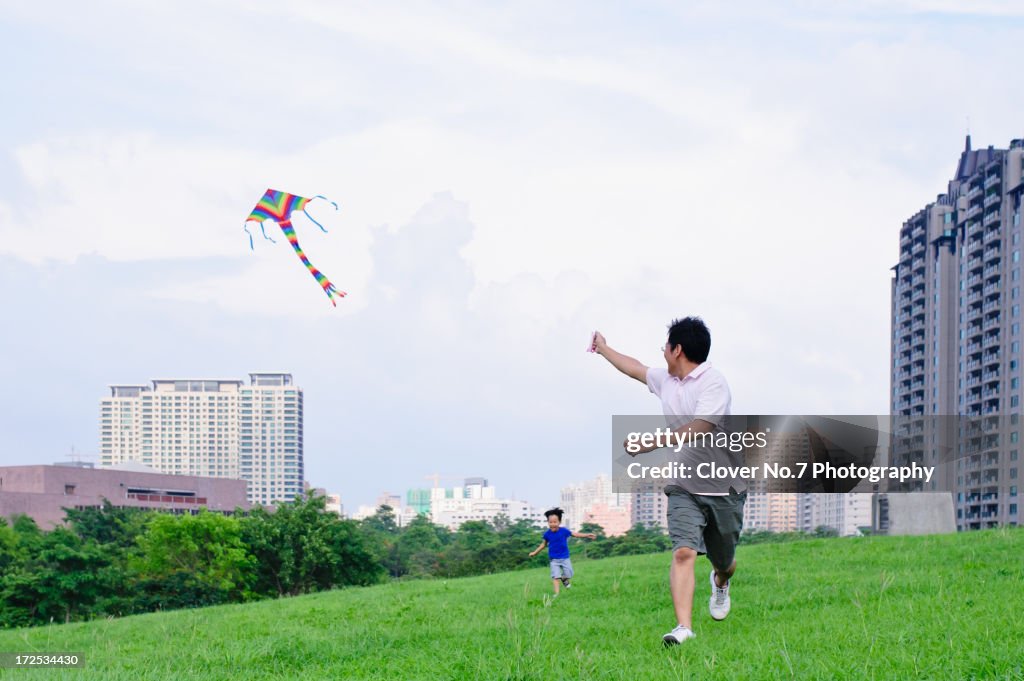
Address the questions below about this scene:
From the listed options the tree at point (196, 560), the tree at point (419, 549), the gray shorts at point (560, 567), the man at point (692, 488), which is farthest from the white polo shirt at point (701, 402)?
the tree at point (419, 549)

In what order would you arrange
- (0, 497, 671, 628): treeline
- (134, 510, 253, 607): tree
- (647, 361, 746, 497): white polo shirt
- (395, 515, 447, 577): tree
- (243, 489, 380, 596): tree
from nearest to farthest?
(647, 361, 746, 497): white polo shirt < (0, 497, 671, 628): treeline < (134, 510, 253, 607): tree < (243, 489, 380, 596): tree < (395, 515, 447, 577): tree

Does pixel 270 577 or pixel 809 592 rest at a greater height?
pixel 809 592

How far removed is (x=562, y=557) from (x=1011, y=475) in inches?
3003

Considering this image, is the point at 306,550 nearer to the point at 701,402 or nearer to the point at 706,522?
the point at 706,522

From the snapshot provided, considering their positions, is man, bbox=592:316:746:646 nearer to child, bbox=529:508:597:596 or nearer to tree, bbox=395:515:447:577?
child, bbox=529:508:597:596

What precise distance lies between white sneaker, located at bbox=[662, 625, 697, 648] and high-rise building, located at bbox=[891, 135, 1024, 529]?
8007 cm

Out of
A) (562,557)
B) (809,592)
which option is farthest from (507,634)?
(562,557)

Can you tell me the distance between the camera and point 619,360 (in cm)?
699

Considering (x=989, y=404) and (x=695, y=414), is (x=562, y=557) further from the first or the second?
(x=989, y=404)

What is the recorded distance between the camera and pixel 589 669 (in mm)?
5387

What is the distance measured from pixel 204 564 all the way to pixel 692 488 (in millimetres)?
46666

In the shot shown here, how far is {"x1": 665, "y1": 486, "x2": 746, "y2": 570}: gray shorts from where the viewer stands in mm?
6348

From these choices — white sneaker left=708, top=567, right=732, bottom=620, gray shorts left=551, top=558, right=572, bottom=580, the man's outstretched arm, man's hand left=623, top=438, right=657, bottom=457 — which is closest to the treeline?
gray shorts left=551, top=558, right=572, bottom=580

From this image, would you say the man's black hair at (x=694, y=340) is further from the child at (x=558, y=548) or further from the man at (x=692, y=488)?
the child at (x=558, y=548)
